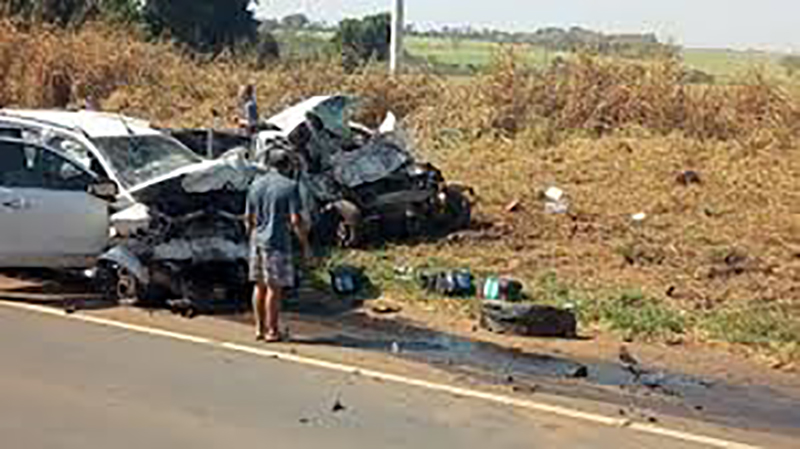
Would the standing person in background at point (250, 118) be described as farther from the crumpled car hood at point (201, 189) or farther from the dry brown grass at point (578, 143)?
the dry brown grass at point (578, 143)

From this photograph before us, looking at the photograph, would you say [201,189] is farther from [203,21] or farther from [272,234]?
[203,21]

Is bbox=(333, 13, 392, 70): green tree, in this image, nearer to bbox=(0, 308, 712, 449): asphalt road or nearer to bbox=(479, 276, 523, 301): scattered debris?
bbox=(479, 276, 523, 301): scattered debris

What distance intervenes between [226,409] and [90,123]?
19.1ft

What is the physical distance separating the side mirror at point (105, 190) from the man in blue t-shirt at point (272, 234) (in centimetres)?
193

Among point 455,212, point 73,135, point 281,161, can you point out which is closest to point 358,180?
point 455,212

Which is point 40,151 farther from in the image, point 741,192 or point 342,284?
point 741,192

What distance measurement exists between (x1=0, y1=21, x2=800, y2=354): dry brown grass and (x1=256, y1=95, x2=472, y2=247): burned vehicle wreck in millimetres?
613

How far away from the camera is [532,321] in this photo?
1195cm

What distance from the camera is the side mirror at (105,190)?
12562 mm

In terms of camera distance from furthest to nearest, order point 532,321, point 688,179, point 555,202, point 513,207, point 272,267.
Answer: point 688,179, point 555,202, point 513,207, point 532,321, point 272,267

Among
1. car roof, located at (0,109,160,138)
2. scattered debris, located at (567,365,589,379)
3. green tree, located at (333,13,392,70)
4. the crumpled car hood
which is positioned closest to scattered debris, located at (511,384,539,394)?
scattered debris, located at (567,365,589,379)

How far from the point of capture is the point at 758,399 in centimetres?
1006

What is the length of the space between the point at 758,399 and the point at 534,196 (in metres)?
9.16

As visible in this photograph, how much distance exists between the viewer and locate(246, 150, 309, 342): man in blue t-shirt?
36.6 feet
